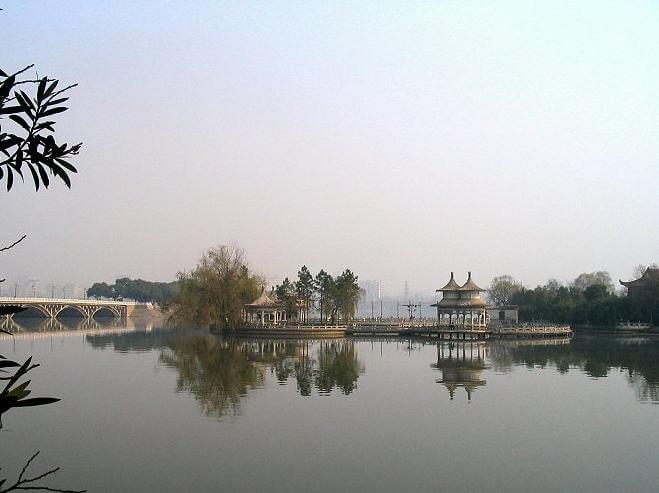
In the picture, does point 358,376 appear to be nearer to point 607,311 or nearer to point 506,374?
point 506,374

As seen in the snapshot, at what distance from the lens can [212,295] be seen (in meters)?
54.2

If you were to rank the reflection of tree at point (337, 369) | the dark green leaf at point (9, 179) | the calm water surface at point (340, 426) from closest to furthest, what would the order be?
the dark green leaf at point (9, 179) < the calm water surface at point (340, 426) < the reflection of tree at point (337, 369)

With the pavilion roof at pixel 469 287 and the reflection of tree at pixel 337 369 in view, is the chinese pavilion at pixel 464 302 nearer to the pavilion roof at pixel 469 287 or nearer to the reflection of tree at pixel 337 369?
the pavilion roof at pixel 469 287

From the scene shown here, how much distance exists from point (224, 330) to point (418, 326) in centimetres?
1697

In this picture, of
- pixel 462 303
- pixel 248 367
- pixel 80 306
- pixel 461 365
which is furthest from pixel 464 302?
pixel 80 306

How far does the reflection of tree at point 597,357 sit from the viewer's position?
28312 millimetres

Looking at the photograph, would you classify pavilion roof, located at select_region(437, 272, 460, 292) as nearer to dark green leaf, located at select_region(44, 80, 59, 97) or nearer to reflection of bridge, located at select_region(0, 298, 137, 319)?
reflection of bridge, located at select_region(0, 298, 137, 319)

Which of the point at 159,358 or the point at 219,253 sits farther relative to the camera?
the point at 219,253

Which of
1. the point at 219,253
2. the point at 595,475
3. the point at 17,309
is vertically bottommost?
the point at 595,475

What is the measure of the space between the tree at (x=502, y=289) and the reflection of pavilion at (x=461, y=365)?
150 feet

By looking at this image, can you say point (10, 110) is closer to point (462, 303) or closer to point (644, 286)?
point (462, 303)

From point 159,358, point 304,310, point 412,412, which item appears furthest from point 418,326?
point 412,412

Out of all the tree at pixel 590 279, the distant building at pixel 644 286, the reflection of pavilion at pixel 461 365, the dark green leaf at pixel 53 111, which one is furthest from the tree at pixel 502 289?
the dark green leaf at pixel 53 111

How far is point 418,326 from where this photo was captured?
58.9 meters
